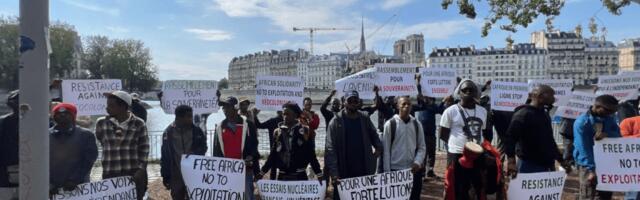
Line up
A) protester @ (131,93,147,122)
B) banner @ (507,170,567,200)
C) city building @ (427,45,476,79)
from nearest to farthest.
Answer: banner @ (507,170,567,200) < protester @ (131,93,147,122) < city building @ (427,45,476,79)


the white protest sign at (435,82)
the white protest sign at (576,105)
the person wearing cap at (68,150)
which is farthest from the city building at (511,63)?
the person wearing cap at (68,150)

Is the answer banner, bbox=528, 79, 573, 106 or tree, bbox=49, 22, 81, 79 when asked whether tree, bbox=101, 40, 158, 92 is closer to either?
tree, bbox=49, 22, 81, 79

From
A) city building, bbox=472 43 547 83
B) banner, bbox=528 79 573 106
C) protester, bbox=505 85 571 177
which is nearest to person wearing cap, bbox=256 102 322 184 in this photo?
protester, bbox=505 85 571 177

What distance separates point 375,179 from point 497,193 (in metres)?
1.22

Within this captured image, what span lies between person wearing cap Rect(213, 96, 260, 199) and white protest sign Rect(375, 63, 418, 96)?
10.6ft

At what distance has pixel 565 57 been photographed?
166 meters

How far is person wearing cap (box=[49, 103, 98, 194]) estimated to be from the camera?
4.69m

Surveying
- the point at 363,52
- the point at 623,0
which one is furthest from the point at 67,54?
the point at 363,52

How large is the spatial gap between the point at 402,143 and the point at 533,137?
137 cm

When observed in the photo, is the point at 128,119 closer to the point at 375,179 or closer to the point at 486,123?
the point at 375,179

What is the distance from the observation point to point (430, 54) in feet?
594

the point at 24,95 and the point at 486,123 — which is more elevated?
the point at 24,95

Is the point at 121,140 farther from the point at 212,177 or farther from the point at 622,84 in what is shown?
the point at 622,84

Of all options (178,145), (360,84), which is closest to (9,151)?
(178,145)
